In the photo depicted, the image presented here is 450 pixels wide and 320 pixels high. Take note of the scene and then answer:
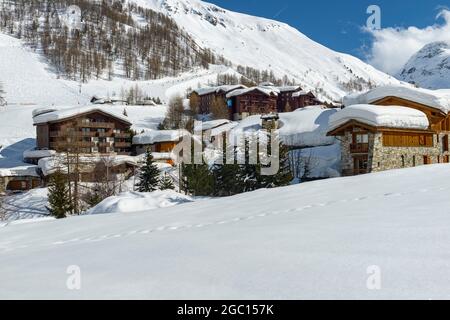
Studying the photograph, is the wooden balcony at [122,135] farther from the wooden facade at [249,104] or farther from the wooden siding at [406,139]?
the wooden siding at [406,139]

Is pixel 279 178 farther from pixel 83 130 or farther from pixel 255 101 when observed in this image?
pixel 255 101

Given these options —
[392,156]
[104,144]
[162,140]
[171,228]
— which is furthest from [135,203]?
[104,144]

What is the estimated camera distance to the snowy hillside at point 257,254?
10.9ft

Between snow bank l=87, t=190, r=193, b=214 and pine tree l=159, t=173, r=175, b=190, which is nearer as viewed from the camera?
snow bank l=87, t=190, r=193, b=214

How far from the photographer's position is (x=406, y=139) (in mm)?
23375

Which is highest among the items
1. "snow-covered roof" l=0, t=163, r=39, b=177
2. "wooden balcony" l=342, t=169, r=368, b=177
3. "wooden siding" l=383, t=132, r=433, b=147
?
"wooden siding" l=383, t=132, r=433, b=147

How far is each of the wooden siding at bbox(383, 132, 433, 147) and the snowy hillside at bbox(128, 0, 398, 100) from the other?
92.5 m

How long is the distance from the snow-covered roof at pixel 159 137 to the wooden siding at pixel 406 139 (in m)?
21.7

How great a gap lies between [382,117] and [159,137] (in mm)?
23809

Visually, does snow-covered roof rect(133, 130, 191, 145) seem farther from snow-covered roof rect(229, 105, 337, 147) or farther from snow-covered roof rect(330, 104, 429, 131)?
snow-covered roof rect(330, 104, 429, 131)

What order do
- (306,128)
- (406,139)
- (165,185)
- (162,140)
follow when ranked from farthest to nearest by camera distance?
(162,140)
(306,128)
(165,185)
(406,139)

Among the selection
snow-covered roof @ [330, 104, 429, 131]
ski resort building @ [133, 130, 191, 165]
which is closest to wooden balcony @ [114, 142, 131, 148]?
ski resort building @ [133, 130, 191, 165]

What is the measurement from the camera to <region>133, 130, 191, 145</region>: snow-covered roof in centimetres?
4053
